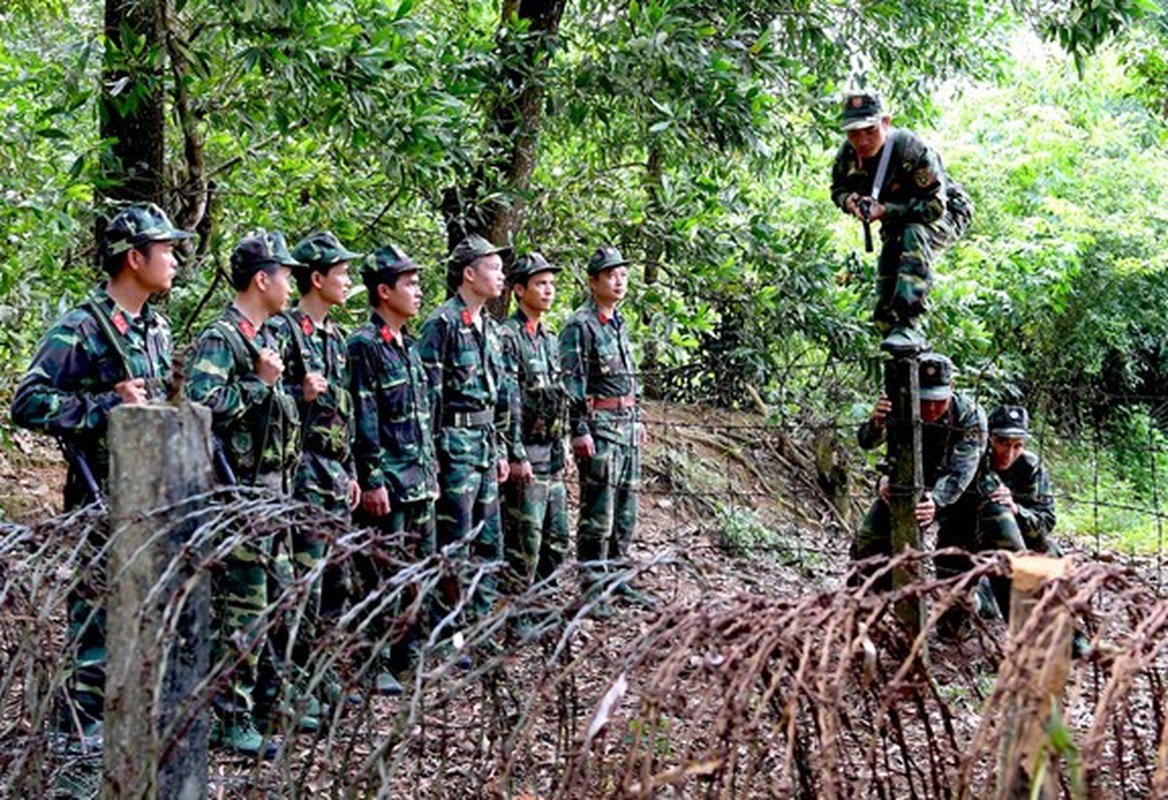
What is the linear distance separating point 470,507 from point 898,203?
247cm

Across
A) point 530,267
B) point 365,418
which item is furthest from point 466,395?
point 530,267

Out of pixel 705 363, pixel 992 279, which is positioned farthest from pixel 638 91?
pixel 992 279

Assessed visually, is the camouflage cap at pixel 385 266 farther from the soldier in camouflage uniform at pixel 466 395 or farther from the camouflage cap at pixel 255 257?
the camouflage cap at pixel 255 257

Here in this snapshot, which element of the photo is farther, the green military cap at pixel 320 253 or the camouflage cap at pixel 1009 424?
the camouflage cap at pixel 1009 424

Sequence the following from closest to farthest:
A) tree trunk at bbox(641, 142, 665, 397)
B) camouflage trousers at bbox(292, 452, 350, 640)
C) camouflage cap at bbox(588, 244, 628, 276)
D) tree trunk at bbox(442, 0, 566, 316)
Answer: camouflage trousers at bbox(292, 452, 350, 640), camouflage cap at bbox(588, 244, 628, 276), tree trunk at bbox(442, 0, 566, 316), tree trunk at bbox(641, 142, 665, 397)

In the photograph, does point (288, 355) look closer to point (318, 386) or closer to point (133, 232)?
point (318, 386)

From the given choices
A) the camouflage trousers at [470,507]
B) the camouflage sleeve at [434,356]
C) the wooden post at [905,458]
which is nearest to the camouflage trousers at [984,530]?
the wooden post at [905,458]

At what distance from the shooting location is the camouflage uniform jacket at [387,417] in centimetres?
549

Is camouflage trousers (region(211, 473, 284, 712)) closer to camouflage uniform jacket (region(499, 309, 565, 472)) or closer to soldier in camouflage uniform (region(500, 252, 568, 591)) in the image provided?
soldier in camouflage uniform (region(500, 252, 568, 591))

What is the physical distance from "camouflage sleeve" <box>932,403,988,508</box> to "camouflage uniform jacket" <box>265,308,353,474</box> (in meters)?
2.71

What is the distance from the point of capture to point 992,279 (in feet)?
41.5

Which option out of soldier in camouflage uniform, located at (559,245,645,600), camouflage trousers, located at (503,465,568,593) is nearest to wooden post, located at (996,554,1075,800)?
camouflage trousers, located at (503,465,568,593)

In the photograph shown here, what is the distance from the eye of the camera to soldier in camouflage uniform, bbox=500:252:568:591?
6.58 m

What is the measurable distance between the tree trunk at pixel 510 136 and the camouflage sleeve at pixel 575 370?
881 millimetres
